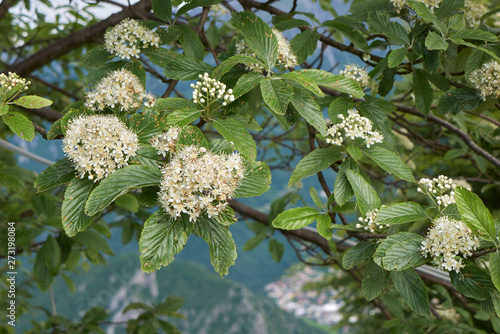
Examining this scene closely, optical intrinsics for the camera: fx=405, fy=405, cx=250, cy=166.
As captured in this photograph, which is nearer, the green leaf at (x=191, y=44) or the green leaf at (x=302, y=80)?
the green leaf at (x=302, y=80)

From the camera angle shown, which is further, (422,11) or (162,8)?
(162,8)

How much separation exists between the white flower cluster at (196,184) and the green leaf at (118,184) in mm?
28

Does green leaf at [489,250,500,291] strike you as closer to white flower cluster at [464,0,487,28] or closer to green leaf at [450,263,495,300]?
green leaf at [450,263,495,300]

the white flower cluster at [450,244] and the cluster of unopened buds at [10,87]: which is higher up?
the cluster of unopened buds at [10,87]

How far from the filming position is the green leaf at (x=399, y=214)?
0.72 meters

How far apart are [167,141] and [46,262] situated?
1.07 metres

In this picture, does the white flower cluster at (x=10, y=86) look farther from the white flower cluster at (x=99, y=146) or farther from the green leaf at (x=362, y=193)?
the green leaf at (x=362, y=193)

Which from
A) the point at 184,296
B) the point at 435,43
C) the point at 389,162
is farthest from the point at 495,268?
the point at 184,296

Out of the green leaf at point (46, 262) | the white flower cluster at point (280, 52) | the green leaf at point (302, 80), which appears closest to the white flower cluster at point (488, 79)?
the white flower cluster at point (280, 52)

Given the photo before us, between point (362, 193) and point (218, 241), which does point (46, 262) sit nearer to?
point (218, 241)

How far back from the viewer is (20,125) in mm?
725

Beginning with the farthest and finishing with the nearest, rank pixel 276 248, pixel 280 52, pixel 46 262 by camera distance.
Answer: pixel 276 248 → pixel 46 262 → pixel 280 52

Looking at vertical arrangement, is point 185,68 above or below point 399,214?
above

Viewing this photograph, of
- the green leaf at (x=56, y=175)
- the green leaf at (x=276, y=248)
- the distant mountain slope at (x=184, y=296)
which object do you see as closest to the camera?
the green leaf at (x=56, y=175)
